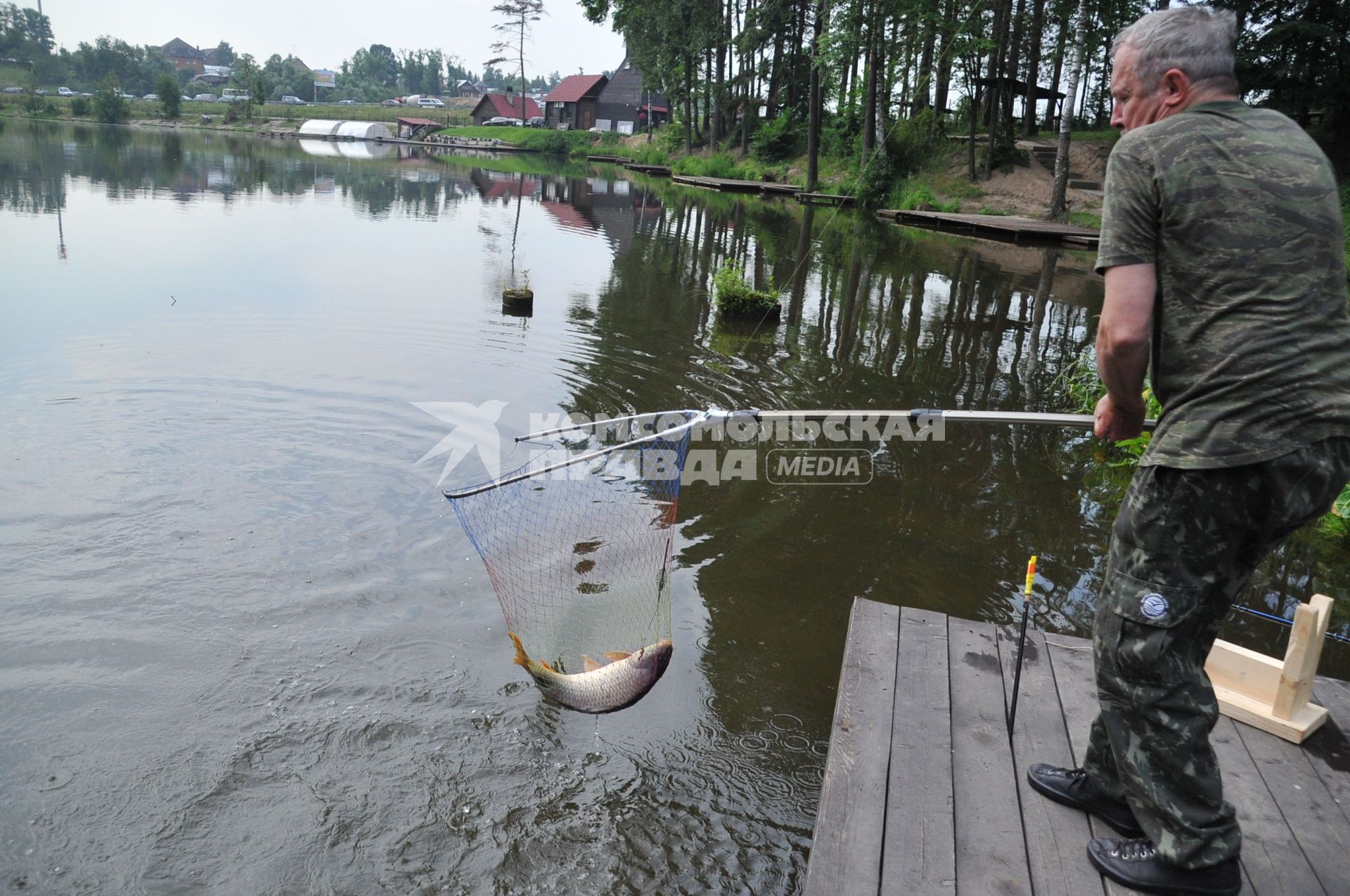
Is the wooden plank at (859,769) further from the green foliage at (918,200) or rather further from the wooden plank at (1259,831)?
the green foliage at (918,200)

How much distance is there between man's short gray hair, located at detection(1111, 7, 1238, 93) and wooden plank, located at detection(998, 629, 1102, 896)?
2379 millimetres

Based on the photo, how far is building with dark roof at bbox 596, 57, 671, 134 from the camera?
90312mm

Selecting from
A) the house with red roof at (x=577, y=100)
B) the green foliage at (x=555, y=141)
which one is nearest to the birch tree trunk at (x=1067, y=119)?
the green foliage at (x=555, y=141)

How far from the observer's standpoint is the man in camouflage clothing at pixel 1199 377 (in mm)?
2473

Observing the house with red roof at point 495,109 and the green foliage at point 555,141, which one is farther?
the house with red roof at point 495,109

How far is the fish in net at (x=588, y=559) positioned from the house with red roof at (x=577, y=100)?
288 feet

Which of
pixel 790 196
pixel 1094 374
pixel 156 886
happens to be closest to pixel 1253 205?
pixel 156 886

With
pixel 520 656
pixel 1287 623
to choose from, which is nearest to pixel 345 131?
pixel 1287 623

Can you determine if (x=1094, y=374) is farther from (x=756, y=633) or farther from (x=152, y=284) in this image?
(x=152, y=284)

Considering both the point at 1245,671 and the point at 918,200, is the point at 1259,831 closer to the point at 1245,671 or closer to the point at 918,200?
the point at 1245,671

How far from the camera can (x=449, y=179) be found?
139ft

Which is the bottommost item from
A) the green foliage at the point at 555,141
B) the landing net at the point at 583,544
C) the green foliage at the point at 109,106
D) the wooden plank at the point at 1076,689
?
the landing net at the point at 583,544

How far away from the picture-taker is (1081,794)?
10.5 ft

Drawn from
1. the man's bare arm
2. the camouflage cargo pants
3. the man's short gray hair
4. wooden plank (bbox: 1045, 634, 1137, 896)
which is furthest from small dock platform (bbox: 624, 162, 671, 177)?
the camouflage cargo pants
